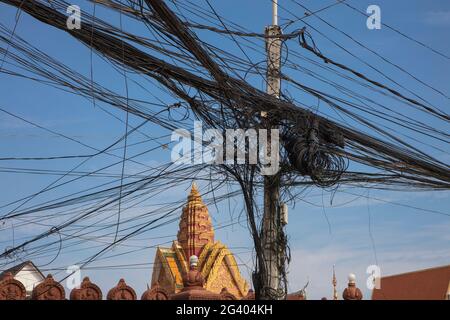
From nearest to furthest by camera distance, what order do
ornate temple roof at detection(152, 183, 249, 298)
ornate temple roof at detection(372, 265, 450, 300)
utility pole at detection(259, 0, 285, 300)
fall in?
utility pole at detection(259, 0, 285, 300), ornate temple roof at detection(372, 265, 450, 300), ornate temple roof at detection(152, 183, 249, 298)

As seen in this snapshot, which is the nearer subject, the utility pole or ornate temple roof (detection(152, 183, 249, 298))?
the utility pole

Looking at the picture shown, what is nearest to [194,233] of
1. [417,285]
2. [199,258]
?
[199,258]

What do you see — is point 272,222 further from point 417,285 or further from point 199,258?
point 199,258

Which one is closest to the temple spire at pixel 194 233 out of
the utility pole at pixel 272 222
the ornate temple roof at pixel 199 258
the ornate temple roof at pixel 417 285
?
the ornate temple roof at pixel 199 258

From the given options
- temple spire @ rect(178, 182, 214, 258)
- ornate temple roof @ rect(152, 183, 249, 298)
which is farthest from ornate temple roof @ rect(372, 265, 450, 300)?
temple spire @ rect(178, 182, 214, 258)

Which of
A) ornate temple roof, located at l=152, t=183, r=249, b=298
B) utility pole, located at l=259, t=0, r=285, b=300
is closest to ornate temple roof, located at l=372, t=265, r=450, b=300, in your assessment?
ornate temple roof, located at l=152, t=183, r=249, b=298

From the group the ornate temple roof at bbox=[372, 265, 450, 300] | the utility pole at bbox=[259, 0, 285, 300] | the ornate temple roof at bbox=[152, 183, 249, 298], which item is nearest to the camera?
the utility pole at bbox=[259, 0, 285, 300]

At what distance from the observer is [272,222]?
907 cm

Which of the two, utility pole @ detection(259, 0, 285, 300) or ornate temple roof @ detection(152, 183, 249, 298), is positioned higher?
ornate temple roof @ detection(152, 183, 249, 298)

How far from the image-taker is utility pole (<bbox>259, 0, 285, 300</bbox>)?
29.0 feet

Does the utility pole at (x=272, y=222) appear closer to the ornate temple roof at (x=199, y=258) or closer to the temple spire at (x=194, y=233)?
the ornate temple roof at (x=199, y=258)

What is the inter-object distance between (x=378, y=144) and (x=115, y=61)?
3.78 m

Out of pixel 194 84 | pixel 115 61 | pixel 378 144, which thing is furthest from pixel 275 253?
pixel 115 61

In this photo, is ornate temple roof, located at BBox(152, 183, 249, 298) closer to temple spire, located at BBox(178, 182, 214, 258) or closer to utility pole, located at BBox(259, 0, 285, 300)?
temple spire, located at BBox(178, 182, 214, 258)
